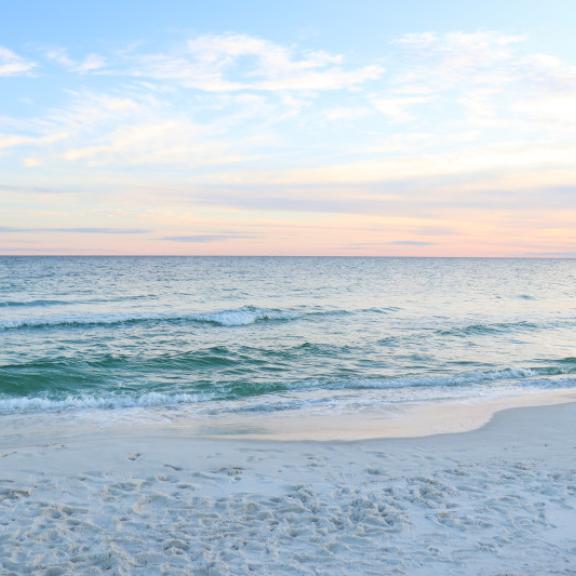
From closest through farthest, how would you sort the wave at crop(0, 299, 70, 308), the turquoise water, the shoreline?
the shoreline
the turquoise water
the wave at crop(0, 299, 70, 308)

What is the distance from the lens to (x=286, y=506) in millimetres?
6977

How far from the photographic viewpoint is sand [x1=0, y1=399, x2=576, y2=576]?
566cm

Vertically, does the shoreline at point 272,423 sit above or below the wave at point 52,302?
below

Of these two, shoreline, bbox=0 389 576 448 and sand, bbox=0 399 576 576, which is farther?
shoreline, bbox=0 389 576 448

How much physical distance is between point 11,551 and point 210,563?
1.98 meters

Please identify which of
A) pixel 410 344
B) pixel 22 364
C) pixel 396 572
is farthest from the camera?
pixel 410 344

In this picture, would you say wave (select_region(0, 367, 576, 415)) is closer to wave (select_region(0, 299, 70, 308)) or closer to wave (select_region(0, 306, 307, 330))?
wave (select_region(0, 306, 307, 330))

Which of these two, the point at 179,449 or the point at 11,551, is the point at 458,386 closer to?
the point at 179,449

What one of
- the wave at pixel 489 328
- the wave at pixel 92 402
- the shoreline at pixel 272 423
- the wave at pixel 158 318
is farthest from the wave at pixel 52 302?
the shoreline at pixel 272 423

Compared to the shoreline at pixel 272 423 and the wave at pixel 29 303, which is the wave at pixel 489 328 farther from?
the wave at pixel 29 303

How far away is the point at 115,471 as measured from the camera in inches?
326

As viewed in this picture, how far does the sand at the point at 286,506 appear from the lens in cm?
566

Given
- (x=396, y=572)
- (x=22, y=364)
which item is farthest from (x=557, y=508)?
(x=22, y=364)

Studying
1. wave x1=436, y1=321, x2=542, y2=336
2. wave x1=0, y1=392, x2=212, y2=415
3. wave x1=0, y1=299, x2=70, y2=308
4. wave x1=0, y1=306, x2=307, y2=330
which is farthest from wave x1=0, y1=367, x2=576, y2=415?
wave x1=0, y1=299, x2=70, y2=308
